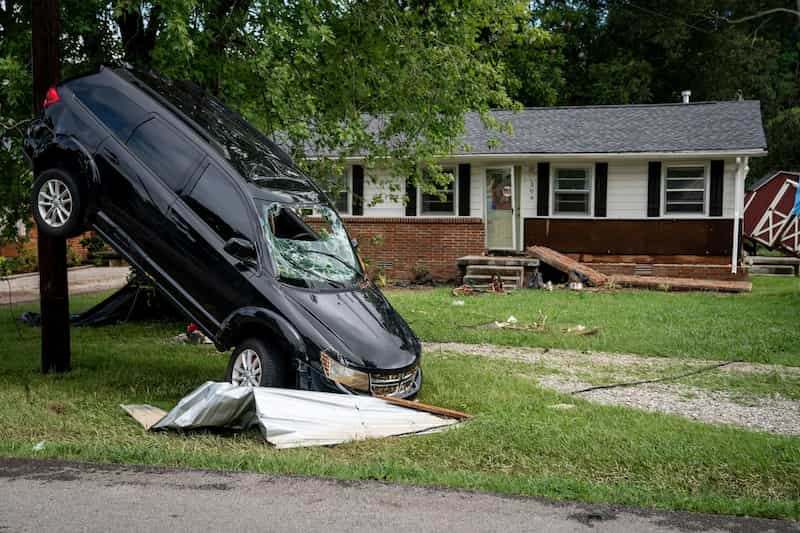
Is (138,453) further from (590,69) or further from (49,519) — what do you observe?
(590,69)

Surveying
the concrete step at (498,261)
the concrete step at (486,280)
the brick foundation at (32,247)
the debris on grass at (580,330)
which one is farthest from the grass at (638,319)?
the brick foundation at (32,247)

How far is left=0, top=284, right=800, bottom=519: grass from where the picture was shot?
555 centimetres

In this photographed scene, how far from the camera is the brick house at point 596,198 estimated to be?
20.2m

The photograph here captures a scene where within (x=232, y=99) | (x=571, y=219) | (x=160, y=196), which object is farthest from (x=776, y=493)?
(x=571, y=219)

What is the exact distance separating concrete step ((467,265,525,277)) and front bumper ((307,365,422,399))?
39.1 ft

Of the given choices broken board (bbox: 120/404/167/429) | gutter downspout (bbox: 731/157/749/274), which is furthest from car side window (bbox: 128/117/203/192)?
gutter downspout (bbox: 731/157/749/274)

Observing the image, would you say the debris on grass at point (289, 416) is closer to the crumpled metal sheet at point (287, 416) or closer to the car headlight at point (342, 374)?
the crumpled metal sheet at point (287, 416)

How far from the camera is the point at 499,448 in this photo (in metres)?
6.38

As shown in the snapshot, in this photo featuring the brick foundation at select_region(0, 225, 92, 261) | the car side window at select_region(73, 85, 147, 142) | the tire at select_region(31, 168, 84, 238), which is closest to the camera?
the tire at select_region(31, 168, 84, 238)

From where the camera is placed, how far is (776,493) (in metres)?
5.52

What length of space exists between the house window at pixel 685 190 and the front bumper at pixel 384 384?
14453mm

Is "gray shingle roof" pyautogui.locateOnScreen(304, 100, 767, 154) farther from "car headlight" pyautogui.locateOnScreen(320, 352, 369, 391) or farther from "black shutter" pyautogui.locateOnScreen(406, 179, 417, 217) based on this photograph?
"car headlight" pyautogui.locateOnScreen(320, 352, 369, 391)

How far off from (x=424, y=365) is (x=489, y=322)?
3992 mm

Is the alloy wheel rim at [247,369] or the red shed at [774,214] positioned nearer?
the alloy wheel rim at [247,369]
